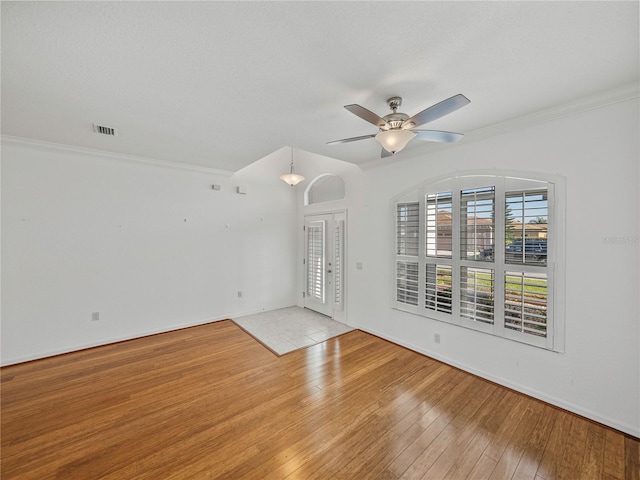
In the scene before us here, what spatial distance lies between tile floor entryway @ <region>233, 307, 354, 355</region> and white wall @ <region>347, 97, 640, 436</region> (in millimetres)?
2104

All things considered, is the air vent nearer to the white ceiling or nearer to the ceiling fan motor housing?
the white ceiling

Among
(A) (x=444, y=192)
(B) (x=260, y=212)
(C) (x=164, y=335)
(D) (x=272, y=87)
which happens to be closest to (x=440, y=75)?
(D) (x=272, y=87)

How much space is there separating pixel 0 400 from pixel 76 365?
683 mm

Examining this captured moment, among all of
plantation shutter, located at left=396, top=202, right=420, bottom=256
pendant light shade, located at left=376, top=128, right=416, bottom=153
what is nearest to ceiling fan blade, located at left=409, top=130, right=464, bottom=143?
pendant light shade, located at left=376, top=128, right=416, bottom=153

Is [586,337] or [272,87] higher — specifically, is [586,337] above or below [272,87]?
Result: below

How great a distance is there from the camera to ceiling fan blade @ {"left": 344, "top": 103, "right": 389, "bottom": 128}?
69.7 inches

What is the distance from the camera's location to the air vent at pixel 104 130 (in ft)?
9.34

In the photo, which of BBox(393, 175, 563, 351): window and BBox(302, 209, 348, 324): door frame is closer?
BBox(393, 175, 563, 351): window

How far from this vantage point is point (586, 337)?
2271 millimetres

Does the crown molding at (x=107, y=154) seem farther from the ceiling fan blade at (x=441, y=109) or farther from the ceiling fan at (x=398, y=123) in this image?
the ceiling fan blade at (x=441, y=109)

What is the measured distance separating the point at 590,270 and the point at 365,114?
2450mm

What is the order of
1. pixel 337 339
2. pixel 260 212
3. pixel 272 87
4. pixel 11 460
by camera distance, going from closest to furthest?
pixel 11 460 → pixel 272 87 → pixel 337 339 → pixel 260 212

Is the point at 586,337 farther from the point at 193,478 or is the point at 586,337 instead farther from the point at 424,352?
the point at 193,478

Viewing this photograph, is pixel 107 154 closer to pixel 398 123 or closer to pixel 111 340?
pixel 111 340
